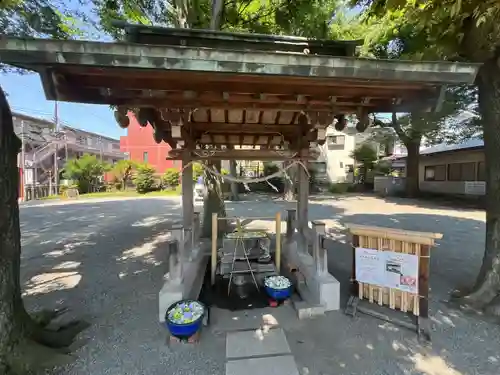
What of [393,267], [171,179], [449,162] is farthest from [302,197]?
[171,179]

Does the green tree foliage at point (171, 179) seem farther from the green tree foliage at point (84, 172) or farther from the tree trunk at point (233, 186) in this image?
the tree trunk at point (233, 186)

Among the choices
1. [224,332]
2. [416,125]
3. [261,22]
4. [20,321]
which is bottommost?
[224,332]

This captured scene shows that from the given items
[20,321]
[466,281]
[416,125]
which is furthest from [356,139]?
[20,321]

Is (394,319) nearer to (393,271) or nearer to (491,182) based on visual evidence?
(393,271)

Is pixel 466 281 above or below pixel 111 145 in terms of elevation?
below

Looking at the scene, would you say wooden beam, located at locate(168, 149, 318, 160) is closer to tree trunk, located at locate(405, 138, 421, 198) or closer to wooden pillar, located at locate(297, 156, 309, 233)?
wooden pillar, located at locate(297, 156, 309, 233)

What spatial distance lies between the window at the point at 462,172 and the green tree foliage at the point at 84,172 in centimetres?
2618

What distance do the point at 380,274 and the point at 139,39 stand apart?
13.8 feet

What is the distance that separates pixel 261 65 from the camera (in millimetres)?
2133

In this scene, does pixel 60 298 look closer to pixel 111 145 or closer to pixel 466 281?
pixel 466 281

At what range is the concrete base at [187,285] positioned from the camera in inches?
127

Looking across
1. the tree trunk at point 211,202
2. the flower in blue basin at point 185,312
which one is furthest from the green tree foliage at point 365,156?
the flower in blue basin at point 185,312

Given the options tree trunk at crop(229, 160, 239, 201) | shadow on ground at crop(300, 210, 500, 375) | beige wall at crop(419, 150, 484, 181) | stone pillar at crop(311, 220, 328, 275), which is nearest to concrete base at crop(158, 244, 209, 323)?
shadow on ground at crop(300, 210, 500, 375)

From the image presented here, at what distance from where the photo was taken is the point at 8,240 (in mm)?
2486
